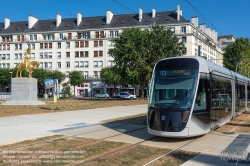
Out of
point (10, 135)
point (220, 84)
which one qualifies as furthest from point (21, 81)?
point (220, 84)

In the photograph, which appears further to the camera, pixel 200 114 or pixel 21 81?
pixel 21 81

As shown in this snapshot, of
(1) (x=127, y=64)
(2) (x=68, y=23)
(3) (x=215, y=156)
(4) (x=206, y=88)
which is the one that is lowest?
(3) (x=215, y=156)

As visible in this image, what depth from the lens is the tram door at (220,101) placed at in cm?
1127

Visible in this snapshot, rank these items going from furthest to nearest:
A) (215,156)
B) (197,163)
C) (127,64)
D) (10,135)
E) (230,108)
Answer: (127,64)
(230,108)
(10,135)
(215,156)
(197,163)

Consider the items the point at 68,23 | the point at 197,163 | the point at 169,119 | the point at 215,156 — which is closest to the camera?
the point at 197,163

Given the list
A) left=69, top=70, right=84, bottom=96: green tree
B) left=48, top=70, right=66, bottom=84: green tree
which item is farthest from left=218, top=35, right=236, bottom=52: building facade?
left=48, top=70, right=66, bottom=84: green tree

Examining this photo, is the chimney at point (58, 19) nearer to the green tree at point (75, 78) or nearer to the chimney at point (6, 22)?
the chimney at point (6, 22)

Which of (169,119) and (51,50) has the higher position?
(51,50)

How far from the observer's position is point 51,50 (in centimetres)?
8338

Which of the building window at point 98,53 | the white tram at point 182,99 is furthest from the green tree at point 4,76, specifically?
the white tram at point 182,99

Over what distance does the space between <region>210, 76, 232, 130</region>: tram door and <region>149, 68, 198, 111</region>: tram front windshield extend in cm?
167

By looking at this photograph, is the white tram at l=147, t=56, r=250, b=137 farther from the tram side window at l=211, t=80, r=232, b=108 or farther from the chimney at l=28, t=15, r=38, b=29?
the chimney at l=28, t=15, r=38, b=29

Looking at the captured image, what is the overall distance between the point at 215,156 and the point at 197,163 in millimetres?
1059

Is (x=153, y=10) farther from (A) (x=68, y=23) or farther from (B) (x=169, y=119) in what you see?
(B) (x=169, y=119)
